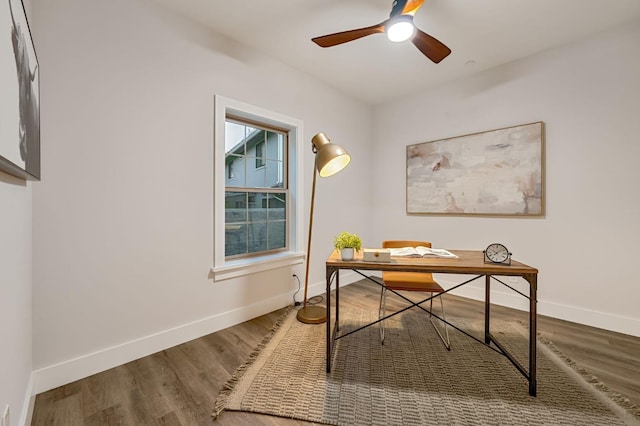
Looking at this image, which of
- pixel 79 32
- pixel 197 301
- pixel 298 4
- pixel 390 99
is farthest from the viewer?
pixel 390 99

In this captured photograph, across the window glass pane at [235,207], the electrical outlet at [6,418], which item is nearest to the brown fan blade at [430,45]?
the window glass pane at [235,207]

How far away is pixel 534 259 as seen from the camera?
278 centimetres

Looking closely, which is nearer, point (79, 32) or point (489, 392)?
point (489, 392)

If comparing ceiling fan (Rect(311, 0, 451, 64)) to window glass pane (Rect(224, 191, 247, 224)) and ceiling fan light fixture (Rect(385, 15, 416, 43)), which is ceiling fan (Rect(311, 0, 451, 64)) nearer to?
ceiling fan light fixture (Rect(385, 15, 416, 43))

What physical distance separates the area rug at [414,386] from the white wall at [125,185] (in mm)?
868

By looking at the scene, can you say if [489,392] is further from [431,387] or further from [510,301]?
[510,301]

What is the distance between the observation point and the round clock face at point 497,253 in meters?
1.63

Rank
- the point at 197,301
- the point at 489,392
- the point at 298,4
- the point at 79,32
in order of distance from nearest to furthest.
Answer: the point at 489,392 < the point at 79,32 < the point at 298,4 < the point at 197,301

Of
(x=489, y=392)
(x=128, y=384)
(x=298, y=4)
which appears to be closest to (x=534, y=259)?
(x=489, y=392)

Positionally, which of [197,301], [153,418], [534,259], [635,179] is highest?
[635,179]

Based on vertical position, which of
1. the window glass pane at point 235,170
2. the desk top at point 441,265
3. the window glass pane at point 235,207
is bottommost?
the desk top at point 441,265

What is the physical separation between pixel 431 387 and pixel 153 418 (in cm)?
161

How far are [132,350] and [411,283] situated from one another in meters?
2.22

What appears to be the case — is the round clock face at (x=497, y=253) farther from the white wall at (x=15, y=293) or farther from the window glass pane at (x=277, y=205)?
the white wall at (x=15, y=293)
